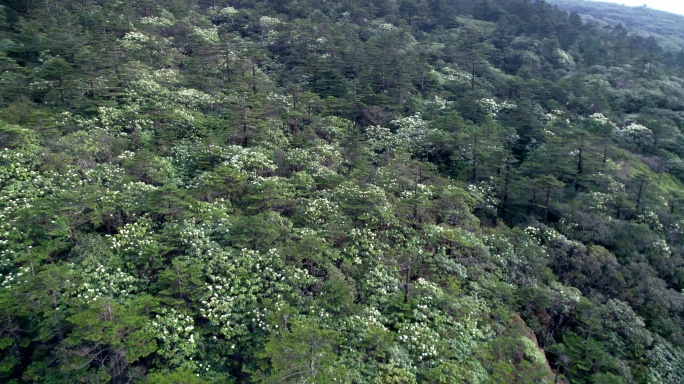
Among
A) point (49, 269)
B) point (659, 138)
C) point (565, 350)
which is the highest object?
point (49, 269)

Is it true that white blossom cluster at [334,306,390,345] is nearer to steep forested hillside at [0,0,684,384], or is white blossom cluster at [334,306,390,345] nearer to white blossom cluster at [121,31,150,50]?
steep forested hillside at [0,0,684,384]

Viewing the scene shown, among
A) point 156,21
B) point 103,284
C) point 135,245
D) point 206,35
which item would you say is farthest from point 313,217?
point 156,21

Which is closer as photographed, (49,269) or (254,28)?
(49,269)

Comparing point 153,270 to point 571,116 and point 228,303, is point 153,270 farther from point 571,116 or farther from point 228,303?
point 571,116

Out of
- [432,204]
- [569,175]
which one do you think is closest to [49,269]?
[432,204]

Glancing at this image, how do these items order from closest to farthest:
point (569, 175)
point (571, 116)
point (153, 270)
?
point (153, 270), point (569, 175), point (571, 116)
